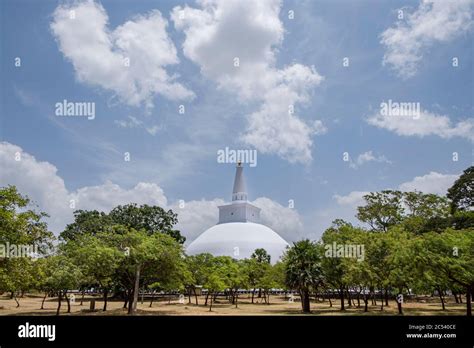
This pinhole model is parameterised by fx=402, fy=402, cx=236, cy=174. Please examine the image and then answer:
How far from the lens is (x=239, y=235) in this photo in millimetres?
78188

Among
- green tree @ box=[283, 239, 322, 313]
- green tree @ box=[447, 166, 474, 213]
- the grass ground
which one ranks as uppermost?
green tree @ box=[447, 166, 474, 213]

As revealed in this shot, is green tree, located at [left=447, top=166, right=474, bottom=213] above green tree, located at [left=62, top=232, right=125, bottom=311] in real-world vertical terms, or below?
above

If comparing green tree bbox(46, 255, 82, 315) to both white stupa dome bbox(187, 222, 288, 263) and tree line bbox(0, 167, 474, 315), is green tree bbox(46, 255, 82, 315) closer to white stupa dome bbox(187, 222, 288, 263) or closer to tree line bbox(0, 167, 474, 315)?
tree line bbox(0, 167, 474, 315)

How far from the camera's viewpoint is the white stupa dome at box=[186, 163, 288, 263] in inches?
2970

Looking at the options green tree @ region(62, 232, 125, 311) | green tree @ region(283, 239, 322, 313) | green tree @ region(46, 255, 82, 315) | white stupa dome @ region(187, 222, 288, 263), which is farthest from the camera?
white stupa dome @ region(187, 222, 288, 263)

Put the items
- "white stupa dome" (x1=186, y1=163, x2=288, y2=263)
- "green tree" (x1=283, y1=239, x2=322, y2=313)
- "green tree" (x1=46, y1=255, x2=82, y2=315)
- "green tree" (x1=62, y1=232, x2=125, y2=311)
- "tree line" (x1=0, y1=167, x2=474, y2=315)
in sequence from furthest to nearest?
1. "white stupa dome" (x1=186, y1=163, x2=288, y2=263)
2. "green tree" (x1=283, y1=239, x2=322, y2=313)
3. "green tree" (x1=62, y1=232, x2=125, y2=311)
4. "green tree" (x1=46, y1=255, x2=82, y2=315)
5. "tree line" (x1=0, y1=167, x2=474, y2=315)

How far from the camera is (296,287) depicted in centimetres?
3456

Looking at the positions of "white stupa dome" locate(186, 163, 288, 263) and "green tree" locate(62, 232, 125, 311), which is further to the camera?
"white stupa dome" locate(186, 163, 288, 263)
